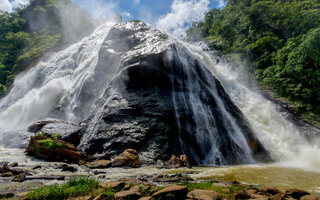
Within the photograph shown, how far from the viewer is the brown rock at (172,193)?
4441 millimetres

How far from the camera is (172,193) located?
4.52m

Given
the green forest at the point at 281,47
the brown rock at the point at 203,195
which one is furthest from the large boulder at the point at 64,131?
the green forest at the point at 281,47

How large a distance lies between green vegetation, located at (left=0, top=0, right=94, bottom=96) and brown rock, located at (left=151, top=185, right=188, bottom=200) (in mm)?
51481

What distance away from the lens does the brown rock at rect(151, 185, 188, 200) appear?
444cm

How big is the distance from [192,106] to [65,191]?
12119mm

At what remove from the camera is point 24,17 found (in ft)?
230

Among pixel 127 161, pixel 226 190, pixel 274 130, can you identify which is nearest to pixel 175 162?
pixel 127 161

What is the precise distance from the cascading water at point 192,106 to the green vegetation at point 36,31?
25.4 m

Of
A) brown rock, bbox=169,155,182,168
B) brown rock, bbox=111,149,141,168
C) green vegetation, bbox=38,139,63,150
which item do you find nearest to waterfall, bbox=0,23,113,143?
green vegetation, bbox=38,139,63,150

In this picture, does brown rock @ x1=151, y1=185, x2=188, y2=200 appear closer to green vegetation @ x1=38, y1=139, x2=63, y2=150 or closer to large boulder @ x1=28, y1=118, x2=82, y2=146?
green vegetation @ x1=38, y1=139, x2=63, y2=150

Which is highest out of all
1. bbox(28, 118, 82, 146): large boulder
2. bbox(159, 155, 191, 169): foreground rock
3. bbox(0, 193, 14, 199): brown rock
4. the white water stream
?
the white water stream

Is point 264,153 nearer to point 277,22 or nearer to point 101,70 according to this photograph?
point 101,70

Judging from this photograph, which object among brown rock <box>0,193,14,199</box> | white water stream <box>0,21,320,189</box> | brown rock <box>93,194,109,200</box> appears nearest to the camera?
brown rock <box>93,194,109,200</box>

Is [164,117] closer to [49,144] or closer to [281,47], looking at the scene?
[49,144]
